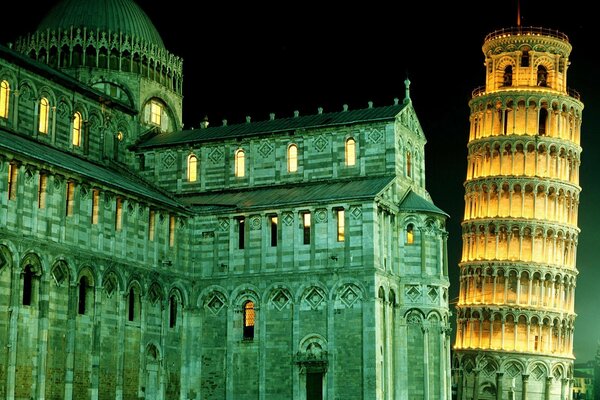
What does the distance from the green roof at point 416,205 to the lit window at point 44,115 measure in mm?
22773

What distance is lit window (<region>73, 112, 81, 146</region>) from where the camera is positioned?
2899 inches

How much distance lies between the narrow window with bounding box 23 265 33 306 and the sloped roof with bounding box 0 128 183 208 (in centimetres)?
576

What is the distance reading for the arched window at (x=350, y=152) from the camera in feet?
246

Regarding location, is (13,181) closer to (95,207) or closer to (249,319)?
(95,207)

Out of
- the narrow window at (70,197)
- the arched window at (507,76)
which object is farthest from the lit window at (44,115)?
the arched window at (507,76)

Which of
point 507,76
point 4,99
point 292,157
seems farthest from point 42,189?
point 507,76

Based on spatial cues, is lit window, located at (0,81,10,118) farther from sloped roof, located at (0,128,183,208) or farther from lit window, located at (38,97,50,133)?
lit window, located at (38,97,50,133)

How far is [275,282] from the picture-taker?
71.7 metres

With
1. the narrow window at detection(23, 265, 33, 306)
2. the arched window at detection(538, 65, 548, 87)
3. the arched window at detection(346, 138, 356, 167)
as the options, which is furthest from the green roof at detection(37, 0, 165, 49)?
the arched window at detection(538, 65, 548, 87)

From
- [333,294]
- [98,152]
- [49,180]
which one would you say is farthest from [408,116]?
[49,180]

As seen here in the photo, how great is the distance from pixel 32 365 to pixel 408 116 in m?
31.0

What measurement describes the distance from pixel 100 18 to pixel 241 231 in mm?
20219

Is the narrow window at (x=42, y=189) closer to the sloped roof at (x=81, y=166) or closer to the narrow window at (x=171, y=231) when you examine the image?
the sloped roof at (x=81, y=166)

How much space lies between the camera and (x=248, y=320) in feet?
238
